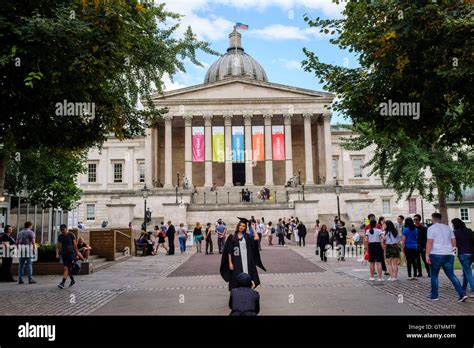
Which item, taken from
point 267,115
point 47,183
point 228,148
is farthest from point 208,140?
point 47,183

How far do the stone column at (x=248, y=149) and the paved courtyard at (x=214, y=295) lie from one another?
36.9m

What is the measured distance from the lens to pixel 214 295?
36.9 ft

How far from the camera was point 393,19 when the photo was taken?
1123 cm

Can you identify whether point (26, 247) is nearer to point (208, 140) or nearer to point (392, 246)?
point (392, 246)

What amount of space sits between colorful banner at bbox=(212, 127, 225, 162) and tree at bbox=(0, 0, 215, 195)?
1448 inches

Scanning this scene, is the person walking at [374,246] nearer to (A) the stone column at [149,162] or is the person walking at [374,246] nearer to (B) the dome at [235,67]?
(A) the stone column at [149,162]

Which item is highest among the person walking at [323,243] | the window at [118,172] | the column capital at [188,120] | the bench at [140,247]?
the column capital at [188,120]

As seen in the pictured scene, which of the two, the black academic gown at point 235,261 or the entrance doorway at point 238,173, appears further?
the entrance doorway at point 238,173

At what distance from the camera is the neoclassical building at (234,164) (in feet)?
144

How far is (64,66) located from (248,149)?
44.8 metres

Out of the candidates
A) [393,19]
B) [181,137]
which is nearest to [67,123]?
[393,19]

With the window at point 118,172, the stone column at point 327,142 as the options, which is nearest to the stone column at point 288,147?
the stone column at point 327,142
